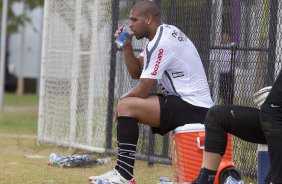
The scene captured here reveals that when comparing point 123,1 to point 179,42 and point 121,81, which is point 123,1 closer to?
point 121,81

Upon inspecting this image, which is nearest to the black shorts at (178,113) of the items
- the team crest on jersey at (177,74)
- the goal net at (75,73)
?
the team crest on jersey at (177,74)

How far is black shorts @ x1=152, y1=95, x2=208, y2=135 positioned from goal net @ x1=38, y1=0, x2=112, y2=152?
3.46 metres

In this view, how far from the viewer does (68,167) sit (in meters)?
8.95

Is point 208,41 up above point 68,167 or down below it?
above

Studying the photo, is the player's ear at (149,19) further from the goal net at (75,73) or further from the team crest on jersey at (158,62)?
the goal net at (75,73)

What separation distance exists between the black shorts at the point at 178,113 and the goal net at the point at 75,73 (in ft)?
11.3

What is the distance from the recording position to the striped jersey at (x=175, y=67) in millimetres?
6738

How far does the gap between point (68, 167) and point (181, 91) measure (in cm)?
252

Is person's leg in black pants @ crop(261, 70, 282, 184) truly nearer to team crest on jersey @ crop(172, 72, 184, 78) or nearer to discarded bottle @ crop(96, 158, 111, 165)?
team crest on jersey @ crop(172, 72, 184, 78)

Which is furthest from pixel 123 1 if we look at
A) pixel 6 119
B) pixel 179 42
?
pixel 6 119

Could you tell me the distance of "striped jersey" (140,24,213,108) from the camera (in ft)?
22.1

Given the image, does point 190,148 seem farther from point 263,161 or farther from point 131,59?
point 131,59

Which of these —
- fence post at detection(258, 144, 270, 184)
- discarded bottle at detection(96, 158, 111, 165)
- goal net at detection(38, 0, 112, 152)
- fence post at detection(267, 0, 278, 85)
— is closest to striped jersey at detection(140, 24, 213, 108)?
fence post at detection(258, 144, 270, 184)

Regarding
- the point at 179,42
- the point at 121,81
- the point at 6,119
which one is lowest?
the point at 6,119
